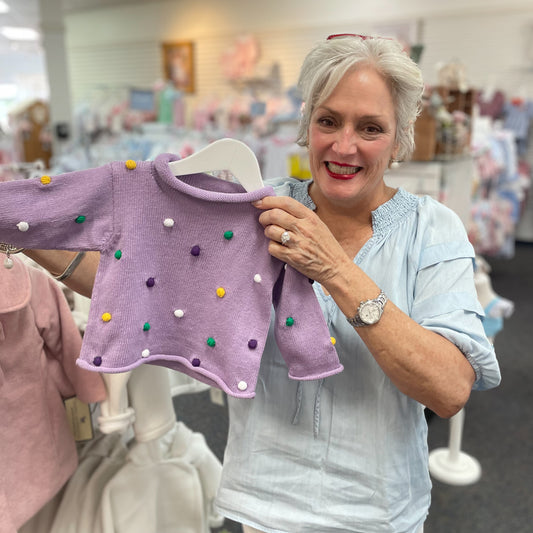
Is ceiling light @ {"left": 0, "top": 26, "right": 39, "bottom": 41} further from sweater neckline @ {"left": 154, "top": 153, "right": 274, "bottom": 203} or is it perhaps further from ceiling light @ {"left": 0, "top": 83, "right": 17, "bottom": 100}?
sweater neckline @ {"left": 154, "top": 153, "right": 274, "bottom": 203}

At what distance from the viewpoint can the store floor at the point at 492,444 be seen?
158cm

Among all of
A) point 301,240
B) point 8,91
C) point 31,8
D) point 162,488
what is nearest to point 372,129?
point 301,240

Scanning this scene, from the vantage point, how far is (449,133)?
2.63m

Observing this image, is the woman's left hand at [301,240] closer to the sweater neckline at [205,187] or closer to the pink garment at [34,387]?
the sweater neckline at [205,187]

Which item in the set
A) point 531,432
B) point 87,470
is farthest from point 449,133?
point 87,470

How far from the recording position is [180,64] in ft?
25.9

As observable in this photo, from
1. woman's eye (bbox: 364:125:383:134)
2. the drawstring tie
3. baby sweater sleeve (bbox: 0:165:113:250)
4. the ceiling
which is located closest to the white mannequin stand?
the drawstring tie

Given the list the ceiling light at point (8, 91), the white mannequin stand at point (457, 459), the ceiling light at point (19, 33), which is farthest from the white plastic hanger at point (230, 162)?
Result: the ceiling light at point (8, 91)

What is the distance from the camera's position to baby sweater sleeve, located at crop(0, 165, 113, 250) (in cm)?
92

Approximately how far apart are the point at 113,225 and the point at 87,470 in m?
0.79

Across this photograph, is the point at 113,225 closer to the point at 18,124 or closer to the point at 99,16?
the point at 18,124

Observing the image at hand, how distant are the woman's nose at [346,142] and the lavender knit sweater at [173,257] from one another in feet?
0.56

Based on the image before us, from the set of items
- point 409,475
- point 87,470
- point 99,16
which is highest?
point 99,16

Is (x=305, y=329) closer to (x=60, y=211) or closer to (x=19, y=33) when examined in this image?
(x=60, y=211)
